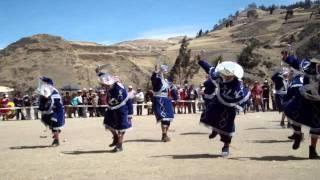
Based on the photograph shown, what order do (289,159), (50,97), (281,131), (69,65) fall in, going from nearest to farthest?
(289,159) → (50,97) → (281,131) → (69,65)

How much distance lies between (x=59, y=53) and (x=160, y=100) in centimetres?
5550

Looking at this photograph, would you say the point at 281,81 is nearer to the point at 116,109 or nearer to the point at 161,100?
the point at 161,100

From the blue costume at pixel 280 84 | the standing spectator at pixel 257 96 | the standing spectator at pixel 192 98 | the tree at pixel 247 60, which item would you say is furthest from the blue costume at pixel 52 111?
the tree at pixel 247 60

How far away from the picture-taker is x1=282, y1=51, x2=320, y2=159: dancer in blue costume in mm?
11234

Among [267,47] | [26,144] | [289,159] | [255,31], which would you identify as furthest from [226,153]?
[255,31]

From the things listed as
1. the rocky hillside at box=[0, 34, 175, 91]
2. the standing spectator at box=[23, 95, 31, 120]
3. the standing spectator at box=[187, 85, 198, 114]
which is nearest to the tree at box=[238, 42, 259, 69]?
the rocky hillside at box=[0, 34, 175, 91]

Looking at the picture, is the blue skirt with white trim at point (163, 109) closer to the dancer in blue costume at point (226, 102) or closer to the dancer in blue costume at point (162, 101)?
the dancer in blue costume at point (162, 101)

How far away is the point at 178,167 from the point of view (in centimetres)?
1044

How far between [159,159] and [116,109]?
243 cm

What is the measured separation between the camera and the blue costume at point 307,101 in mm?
11234

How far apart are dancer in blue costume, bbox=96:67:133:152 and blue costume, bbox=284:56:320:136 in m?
4.10

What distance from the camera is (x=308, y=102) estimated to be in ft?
37.3

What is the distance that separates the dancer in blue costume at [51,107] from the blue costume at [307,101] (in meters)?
6.54

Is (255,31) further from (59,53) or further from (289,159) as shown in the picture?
(289,159)
